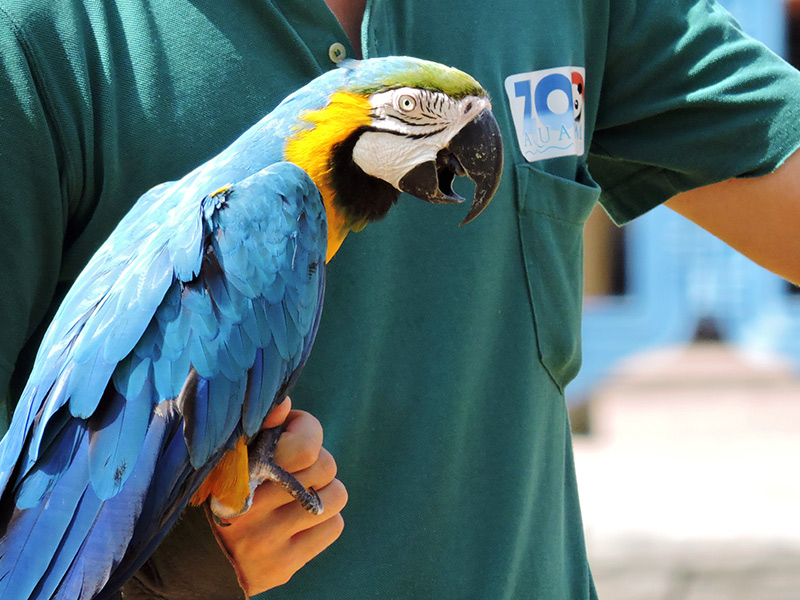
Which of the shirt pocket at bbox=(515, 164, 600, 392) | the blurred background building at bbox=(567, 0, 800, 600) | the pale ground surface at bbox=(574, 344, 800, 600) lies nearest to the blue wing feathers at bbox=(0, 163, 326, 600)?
the shirt pocket at bbox=(515, 164, 600, 392)

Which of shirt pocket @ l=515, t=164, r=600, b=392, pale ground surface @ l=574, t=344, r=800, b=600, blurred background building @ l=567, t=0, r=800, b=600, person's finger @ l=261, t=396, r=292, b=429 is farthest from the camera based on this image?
blurred background building @ l=567, t=0, r=800, b=600

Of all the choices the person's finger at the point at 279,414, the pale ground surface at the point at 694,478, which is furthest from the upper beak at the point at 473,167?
the pale ground surface at the point at 694,478

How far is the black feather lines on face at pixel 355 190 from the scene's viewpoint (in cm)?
110

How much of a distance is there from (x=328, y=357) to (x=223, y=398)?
0.15m

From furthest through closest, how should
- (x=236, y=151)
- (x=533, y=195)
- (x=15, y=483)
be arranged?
1. (x=533, y=195)
2. (x=236, y=151)
3. (x=15, y=483)

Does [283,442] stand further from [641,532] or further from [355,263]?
[641,532]

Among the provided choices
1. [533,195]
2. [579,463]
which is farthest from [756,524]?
[533,195]

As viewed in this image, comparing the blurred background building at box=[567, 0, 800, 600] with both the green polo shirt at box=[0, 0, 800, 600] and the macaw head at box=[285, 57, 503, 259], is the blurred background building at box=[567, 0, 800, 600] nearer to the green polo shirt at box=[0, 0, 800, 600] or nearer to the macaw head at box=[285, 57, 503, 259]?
the green polo shirt at box=[0, 0, 800, 600]

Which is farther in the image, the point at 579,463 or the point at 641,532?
the point at 579,463

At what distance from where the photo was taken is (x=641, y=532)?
3545 millimetres

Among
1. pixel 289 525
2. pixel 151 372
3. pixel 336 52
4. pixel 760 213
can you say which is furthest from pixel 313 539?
pixel 760 213

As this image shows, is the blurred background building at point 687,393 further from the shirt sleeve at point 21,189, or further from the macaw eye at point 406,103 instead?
the shirt sleeve at point 21,189

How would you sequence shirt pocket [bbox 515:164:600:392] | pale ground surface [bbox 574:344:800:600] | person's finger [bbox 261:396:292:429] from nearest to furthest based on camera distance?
1. person's finger [bbox 261:396:292:429]
2. shirt pocket [bbox 515:164:600:392]
3. pale ground surface [bbox 574:344:800:600]

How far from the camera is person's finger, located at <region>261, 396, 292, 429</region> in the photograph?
1.04m
